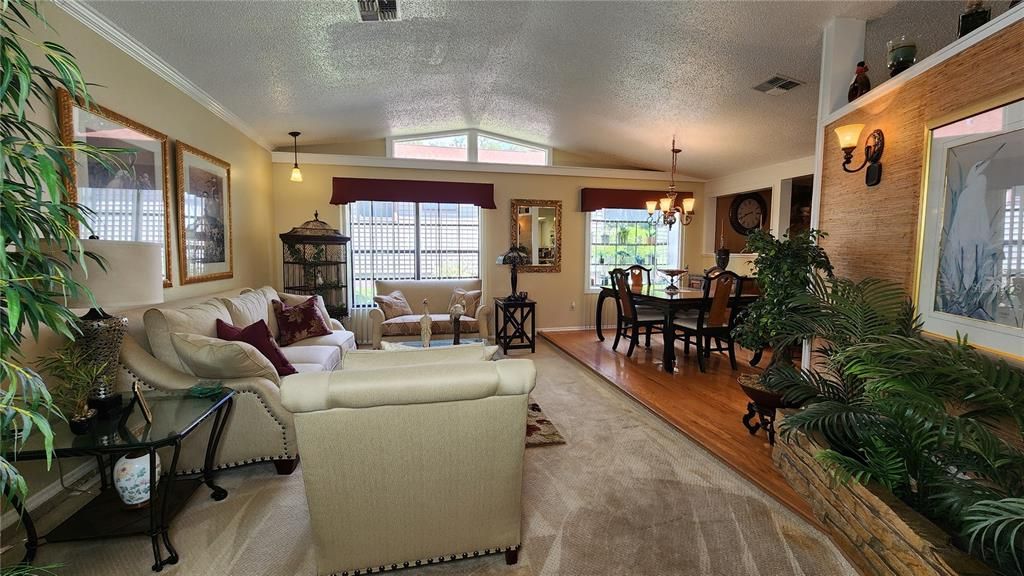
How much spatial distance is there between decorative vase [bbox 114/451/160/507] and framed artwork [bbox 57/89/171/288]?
1.05 m

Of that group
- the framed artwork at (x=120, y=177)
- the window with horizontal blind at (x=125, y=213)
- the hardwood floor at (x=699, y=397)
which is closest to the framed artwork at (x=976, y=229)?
the hardwood floor at (x=699, y=397)

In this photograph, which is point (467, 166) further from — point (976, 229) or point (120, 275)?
point (976, 229)

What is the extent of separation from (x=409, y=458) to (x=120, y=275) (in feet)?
4.54

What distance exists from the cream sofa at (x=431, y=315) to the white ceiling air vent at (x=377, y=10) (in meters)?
2.79

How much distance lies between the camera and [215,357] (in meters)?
2.30

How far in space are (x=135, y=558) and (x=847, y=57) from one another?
4.38 m

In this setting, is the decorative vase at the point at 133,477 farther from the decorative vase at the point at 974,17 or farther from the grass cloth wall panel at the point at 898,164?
the decorative vase at the point at 974,17

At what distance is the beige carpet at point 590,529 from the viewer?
69.9 inches

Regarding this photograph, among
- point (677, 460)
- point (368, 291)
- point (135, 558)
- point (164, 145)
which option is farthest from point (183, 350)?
point (368, 291)

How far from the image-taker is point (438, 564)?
5.89 feet

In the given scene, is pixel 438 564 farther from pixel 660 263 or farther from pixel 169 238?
pixel 660 263

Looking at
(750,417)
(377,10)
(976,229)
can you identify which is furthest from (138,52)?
(750,417)

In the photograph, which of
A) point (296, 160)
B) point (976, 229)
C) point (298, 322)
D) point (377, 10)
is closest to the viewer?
point (976, 229)

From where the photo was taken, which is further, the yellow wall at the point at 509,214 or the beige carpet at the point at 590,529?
the yellow wall at the point at 509,214
